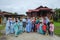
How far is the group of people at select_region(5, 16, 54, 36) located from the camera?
17.3m

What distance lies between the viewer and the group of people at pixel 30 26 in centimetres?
1731

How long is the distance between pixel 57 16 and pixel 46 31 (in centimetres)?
4507

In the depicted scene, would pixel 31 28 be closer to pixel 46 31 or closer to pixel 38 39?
pixel 46 31

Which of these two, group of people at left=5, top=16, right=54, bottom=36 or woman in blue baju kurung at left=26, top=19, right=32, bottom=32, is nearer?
group of people at left=5, top=16, right=54, bottom=36

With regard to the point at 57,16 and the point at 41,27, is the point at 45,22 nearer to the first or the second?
the point at 41,27

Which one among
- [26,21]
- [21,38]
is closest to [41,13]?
[26,21]

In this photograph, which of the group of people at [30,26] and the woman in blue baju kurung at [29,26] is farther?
the woman in blue baju kurung at [29,26]

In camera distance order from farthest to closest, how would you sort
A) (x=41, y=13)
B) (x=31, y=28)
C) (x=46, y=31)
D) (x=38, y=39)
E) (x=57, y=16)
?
1. (x=57, y=16)
2. (x=41, y=13)
3. (x=31, y=28)
4. (x=46, y=31)
5. (x=38, y=39)

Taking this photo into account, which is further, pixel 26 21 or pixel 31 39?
pixel 26 21

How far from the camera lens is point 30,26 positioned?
19.3 metres

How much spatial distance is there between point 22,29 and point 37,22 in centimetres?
176

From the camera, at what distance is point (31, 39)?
14.5 meters

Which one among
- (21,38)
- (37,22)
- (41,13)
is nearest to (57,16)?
(41,13)

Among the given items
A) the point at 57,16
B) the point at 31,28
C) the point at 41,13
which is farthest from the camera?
the point at 57,16
